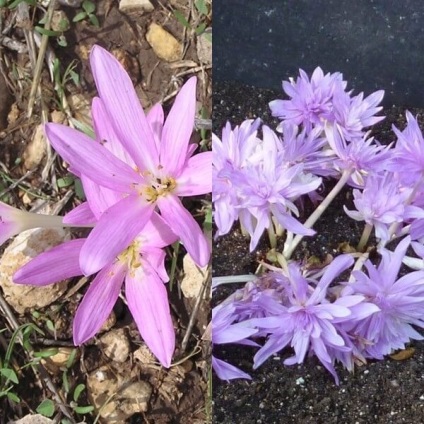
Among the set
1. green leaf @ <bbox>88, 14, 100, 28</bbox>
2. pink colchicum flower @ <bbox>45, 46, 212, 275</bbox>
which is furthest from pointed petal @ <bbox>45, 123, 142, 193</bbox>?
green leaf @ <bbox>88, 14, 100, 28</bbox>

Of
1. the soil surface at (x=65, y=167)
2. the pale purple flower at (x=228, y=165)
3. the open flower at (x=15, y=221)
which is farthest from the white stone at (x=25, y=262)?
the pale purple flower at (x=228, y=165)

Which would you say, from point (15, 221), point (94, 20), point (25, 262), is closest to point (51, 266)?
point (15, 221)

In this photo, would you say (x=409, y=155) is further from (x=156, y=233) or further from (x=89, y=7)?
(x=89, y=7)

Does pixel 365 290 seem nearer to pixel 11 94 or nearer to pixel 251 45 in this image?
pixel 251 45

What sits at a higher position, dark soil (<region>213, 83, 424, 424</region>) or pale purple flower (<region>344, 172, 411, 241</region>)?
pale purple flower (<region>344, 172, 411, 241</region>)

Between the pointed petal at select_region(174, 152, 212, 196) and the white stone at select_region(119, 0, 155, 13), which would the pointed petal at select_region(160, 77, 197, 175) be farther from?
the white stone at select_region(119, 0, 155, 13)

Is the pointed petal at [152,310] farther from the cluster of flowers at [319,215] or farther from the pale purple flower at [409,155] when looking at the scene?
the pale purple flower at [409,155]

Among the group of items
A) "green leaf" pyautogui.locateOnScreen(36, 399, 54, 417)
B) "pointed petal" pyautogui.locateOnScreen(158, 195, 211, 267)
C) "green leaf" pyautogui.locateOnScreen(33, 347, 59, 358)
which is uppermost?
"pointed petal" pyautogui.locateOnScreen(158, 195, 211, 267)
